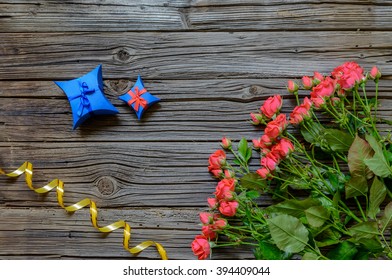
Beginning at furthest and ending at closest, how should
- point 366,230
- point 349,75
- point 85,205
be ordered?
point 85,205 → point 349,75 → point 366,230

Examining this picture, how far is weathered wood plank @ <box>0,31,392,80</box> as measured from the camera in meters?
1.28

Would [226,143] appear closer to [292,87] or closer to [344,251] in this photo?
[292,87]

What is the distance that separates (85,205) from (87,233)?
0.08m

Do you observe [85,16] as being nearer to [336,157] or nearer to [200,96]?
[200,96]

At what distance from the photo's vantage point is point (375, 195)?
109 cm

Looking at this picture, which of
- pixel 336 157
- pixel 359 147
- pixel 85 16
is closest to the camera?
pixel 359 147

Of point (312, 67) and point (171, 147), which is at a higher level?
point (312, 67)

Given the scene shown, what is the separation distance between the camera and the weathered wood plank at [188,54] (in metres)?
1.28

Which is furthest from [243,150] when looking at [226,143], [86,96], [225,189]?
[86,96]

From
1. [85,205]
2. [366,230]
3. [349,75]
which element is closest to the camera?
[366,230]

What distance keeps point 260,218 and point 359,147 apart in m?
0.30

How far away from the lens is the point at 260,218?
1.15 m

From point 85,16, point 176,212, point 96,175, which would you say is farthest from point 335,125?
point 85,16

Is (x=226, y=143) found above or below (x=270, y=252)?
above
